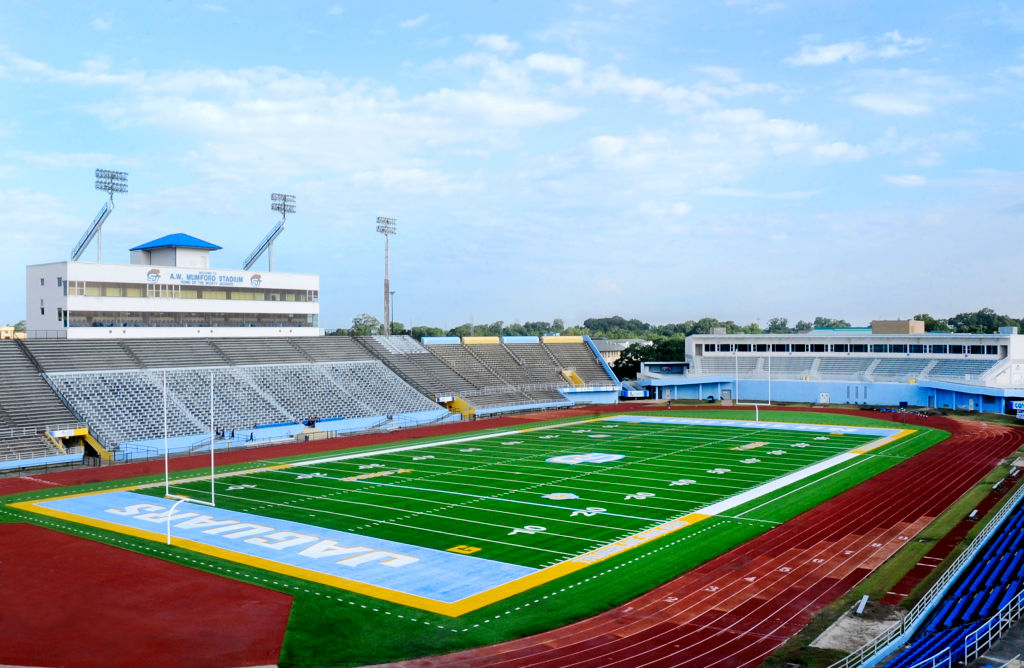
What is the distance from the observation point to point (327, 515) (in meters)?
29.1

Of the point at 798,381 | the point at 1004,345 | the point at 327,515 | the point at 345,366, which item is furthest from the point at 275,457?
the point at 1004,345

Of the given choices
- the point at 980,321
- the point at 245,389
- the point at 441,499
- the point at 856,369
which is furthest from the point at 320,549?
the point at 980,321

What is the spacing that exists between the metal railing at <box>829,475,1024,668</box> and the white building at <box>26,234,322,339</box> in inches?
2068

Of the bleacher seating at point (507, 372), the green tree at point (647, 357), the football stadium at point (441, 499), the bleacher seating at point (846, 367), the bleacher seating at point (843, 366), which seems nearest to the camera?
the football stadium at point (441, 499)

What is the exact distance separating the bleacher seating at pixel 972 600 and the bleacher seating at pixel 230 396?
116ft

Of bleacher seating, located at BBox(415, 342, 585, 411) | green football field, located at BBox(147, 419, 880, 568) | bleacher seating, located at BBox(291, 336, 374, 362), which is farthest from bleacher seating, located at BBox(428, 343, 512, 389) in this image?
green football field, located at BBox(147, 419, 880, 568)

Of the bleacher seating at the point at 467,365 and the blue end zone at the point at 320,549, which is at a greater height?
the bleacher seating at the point at 467,365

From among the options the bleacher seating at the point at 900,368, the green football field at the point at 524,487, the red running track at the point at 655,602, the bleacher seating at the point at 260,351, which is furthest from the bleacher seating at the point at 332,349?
the bleacher seating at the point at 900,368

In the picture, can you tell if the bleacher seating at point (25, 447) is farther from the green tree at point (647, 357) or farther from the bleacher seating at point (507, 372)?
the green tree at point (647, 357)

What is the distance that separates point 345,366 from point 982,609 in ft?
176

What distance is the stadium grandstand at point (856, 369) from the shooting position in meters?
65.9

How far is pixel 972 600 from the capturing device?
1752 centimetres

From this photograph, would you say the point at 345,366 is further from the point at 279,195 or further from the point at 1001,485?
the point at 1001,485

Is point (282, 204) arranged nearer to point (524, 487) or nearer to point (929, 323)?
point (524, 487)
